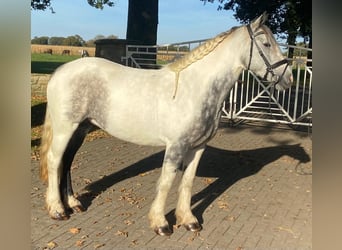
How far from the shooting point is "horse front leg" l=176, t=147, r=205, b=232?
3602 millimetres

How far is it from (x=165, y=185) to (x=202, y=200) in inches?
46.9

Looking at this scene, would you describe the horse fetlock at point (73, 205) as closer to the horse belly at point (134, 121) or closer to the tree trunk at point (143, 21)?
the horse belly at point (134, 121)

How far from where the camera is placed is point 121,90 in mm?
3461

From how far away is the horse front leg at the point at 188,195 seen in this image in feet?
11.8

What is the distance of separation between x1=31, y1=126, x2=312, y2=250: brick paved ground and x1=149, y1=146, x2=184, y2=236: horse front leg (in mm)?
101

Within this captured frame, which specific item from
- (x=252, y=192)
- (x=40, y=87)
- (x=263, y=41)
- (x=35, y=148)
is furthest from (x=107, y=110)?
(x=40, y=87)

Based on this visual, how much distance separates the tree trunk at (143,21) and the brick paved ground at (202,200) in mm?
5616

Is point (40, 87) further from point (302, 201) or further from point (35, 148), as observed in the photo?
point (302, 201)

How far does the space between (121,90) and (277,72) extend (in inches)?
55.8

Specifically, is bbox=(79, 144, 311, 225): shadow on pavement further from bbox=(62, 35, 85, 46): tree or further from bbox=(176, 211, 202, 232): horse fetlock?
bbox=(62, 35, 85, 46): tree

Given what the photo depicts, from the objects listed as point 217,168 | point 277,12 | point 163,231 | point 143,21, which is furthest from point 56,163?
point 277,12

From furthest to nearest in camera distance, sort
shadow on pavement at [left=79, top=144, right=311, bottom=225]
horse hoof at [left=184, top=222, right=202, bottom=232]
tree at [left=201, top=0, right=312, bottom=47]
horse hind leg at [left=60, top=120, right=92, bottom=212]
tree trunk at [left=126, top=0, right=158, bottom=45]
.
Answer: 1. tree at [left=201, top=0, right=312, bottom=47]
2. tree trunk at [left=126, top=0, right=158, bottom=45]
3. shadow on pavement at [left=79, top=144, right=311, bottom=225]
4. horse hind leg at [left=60, top=120, right=92, bottom=212]
5. horse hoof at [left=184, top=222, right=202, bottom=232]

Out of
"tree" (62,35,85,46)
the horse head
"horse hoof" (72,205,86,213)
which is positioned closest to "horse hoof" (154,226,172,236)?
"horse hoof" (72,205,86,213)

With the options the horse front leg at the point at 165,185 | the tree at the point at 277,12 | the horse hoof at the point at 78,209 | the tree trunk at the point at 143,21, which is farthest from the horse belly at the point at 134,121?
the tree at the point at 277,12
